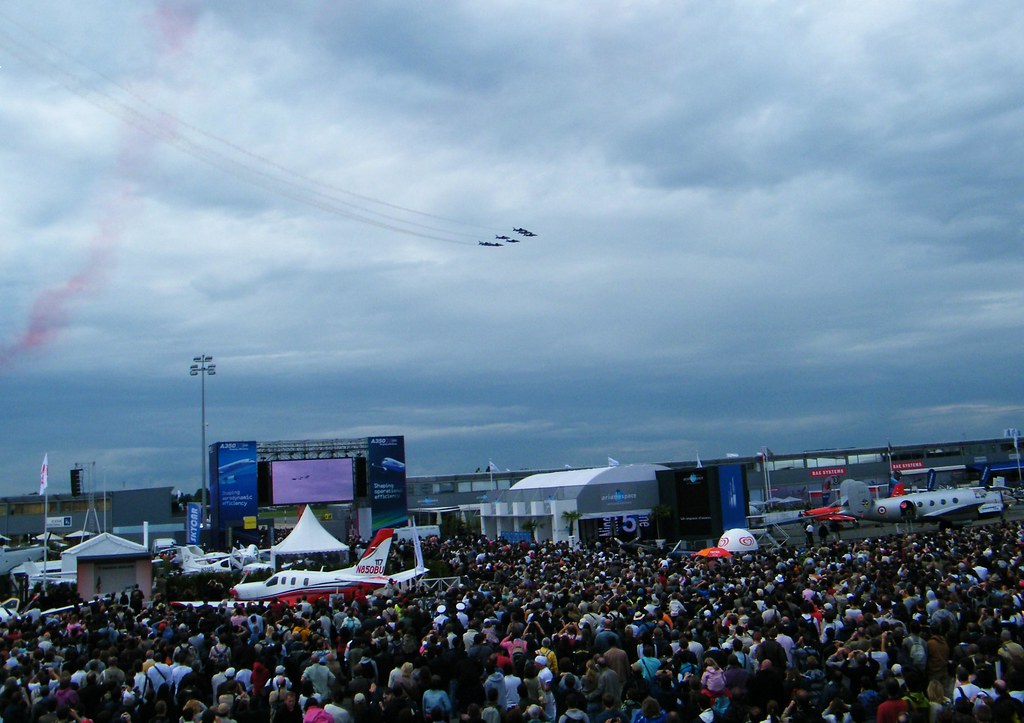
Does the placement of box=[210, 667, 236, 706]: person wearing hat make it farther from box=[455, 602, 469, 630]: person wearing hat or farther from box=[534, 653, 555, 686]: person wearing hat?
box=[455, 602, 469, 630]: person wearing hat

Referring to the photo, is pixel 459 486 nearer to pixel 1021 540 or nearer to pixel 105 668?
pixel 1021 540

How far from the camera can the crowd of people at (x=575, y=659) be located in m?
8.67

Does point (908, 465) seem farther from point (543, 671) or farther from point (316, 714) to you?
point (316, 714)

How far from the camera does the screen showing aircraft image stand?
51.2m

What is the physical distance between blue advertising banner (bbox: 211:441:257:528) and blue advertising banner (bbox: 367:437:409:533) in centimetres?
680

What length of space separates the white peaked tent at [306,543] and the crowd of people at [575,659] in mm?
18272

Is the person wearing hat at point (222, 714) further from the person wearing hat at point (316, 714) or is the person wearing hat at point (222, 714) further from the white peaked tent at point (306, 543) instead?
the white peaked tent at point (306, 543)

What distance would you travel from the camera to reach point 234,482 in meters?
49.7

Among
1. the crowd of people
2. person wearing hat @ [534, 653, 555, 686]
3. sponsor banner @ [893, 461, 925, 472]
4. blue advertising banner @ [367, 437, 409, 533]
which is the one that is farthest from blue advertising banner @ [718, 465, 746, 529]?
sponsor banner @ [893, 461, 925, 472]

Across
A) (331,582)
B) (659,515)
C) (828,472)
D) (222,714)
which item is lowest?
(828,472)

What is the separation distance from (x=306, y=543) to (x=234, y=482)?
44.8ft

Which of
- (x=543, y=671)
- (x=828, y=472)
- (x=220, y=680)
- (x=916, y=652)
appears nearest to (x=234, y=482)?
(x=220, y=680)

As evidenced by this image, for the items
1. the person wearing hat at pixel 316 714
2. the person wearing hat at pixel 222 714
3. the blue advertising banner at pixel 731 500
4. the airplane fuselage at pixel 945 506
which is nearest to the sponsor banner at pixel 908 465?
the airplane fuselage at pixel 945 506

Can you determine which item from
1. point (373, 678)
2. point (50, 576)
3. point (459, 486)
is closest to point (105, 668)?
point (373, 678)
